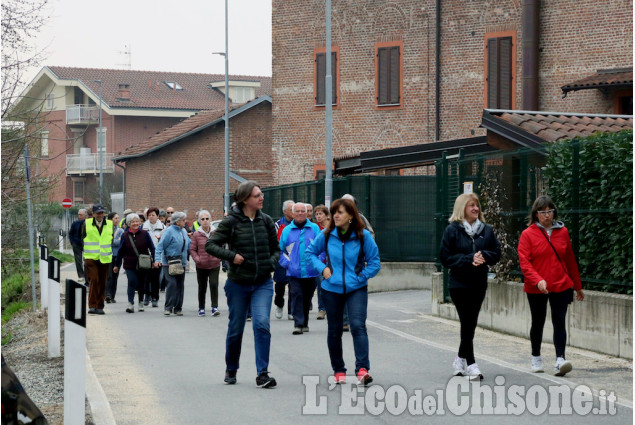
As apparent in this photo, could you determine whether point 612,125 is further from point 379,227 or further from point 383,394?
point 383,394

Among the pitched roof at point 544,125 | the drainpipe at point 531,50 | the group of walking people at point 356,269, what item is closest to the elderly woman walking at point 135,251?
the pitched roof at point 544,125

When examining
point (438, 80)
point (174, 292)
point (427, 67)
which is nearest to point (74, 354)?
point (174, 292)

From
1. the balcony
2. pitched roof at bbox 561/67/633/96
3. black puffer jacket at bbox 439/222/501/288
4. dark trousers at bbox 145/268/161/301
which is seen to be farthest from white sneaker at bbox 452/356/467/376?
the balcony

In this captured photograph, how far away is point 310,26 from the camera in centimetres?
3509

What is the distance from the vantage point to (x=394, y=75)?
1313 inches

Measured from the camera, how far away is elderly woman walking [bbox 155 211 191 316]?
59.4 ft

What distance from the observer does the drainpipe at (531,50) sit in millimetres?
29953

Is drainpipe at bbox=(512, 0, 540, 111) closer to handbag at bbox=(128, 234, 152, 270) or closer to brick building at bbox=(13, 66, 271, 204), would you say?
handbag at bbox=(128, 234, 152, 270)

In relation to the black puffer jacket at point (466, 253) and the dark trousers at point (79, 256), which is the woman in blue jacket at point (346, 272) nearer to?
the black puffer jacket at point (466, 253)

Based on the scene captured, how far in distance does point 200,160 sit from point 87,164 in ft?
73.9

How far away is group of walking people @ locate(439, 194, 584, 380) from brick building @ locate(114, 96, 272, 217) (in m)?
41.0

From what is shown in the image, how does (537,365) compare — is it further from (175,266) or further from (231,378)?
(175,266)

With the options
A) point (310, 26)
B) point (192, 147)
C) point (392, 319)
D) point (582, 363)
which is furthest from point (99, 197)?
point (582, 363)

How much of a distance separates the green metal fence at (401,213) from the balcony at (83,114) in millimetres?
52893
